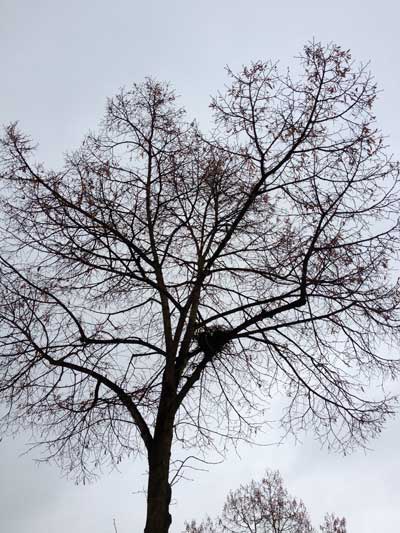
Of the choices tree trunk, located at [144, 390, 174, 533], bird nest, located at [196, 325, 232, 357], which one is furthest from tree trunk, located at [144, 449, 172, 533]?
bird nest, located at [196, 325, 232, 357]

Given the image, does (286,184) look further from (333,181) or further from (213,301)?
(213,301)

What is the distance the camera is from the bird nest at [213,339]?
5.54 metres

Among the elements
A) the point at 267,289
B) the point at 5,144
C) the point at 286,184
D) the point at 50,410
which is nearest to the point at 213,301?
the point at 267,289

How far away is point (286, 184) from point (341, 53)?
4.57 ft

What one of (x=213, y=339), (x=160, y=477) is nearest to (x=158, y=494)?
(x=160, y=477)

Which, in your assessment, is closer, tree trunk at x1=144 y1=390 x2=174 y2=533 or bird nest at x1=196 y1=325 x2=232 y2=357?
tree trunk at x1=144 y1=390 x2=174 y2=533

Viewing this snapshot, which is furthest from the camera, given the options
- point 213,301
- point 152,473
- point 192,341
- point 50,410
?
point 213,301

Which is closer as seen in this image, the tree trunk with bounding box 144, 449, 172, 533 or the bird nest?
the tree trunk with bounding box 144, 449, 172, 533

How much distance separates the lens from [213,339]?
570cm

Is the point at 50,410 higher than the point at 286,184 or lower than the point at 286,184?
lower

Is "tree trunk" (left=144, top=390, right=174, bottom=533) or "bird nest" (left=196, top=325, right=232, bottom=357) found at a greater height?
"bird nest" (left=196, top=325, right=232, bottom=357)

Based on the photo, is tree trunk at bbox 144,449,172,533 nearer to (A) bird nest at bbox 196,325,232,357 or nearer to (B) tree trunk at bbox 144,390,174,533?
(B) tree trunk at bbox 144,390,174,533

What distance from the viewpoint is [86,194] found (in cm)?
593

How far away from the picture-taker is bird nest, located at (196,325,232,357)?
5539 mm
